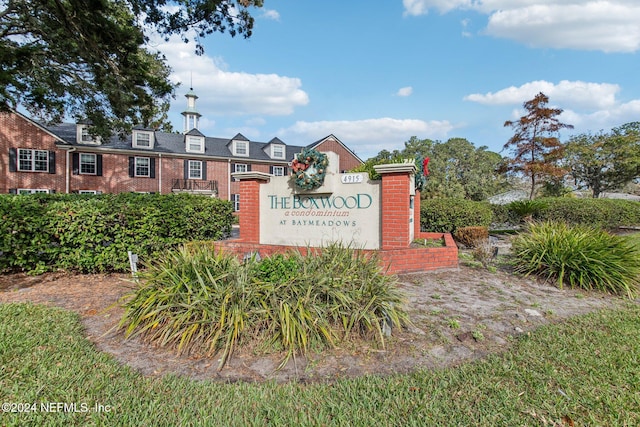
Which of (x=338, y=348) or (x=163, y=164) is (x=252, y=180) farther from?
(x=163, y=164)

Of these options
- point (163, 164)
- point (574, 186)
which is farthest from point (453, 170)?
point (163, 164)

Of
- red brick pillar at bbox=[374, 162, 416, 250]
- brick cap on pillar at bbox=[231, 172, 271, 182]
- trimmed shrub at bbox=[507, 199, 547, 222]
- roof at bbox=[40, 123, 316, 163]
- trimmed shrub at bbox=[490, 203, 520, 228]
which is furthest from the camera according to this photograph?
roof at bbox=[40, 123, 316, 163]

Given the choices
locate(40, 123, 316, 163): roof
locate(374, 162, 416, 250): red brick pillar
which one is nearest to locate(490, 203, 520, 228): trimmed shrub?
locate(374, 162, 416, 250): red brick pillar

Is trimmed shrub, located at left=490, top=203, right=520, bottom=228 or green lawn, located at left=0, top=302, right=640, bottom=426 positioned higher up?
trimmed shrub, located at left=490, top=203, right=520, bottom=228

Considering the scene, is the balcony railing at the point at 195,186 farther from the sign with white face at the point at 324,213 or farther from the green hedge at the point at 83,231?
the sign with white face at the point at 324,213

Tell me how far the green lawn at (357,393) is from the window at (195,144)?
77.2ft

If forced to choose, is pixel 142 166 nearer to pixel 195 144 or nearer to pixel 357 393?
pixel 195 144

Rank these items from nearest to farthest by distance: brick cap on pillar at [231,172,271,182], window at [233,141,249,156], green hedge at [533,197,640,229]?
brick cap on pillar at [231,172,271,182], green hedge at [533,197,640,229], window at [233,141,249,156]

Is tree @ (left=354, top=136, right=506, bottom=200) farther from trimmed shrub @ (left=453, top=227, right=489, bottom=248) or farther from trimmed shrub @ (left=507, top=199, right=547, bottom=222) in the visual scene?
trimmed shrub @ (left=453, top=227, right=489, bottom=248)

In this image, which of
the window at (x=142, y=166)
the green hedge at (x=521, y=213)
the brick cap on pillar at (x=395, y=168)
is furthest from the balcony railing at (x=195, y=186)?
the brick cap on pillar at (x=395, y=168)

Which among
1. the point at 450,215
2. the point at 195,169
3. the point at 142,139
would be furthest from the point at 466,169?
the point at 142,139

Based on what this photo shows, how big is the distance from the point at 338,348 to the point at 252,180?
4.87m

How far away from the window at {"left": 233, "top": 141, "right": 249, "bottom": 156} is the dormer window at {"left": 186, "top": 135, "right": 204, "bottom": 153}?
264 cm

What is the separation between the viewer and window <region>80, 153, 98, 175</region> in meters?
20.5
